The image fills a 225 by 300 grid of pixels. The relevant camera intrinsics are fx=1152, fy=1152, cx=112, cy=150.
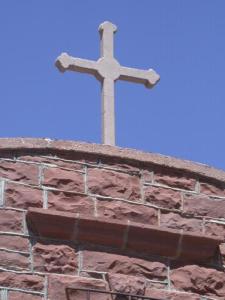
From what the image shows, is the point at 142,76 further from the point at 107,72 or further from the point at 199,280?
the point at 199,280

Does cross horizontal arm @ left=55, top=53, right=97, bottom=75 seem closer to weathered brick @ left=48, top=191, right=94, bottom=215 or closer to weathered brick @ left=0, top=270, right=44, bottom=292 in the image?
weathered brick @ left=48, top=191, right=94, bottom=215

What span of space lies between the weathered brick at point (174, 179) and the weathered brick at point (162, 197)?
6 centimetres

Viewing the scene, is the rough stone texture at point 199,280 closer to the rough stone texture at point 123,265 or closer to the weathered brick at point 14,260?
the rough stone texture at point 123,265

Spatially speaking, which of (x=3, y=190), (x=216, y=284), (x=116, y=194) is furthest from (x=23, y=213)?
(x=216, y=284)

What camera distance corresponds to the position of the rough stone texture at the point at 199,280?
6871mm

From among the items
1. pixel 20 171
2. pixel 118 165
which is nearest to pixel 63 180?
pixel 20 171

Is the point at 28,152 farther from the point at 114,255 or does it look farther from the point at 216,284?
the point at 216,284

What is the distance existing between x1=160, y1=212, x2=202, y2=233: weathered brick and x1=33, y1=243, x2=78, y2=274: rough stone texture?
678 mm

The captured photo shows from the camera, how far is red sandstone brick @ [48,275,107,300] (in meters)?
6.49

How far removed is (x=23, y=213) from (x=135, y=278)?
76cm

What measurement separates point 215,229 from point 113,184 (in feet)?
2.31

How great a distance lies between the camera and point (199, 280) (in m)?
6.93

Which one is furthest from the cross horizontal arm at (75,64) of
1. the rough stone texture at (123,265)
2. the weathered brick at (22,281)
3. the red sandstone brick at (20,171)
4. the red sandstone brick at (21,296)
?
the red sandstone brick at (21,296)

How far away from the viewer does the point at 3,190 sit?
22.3 ft
